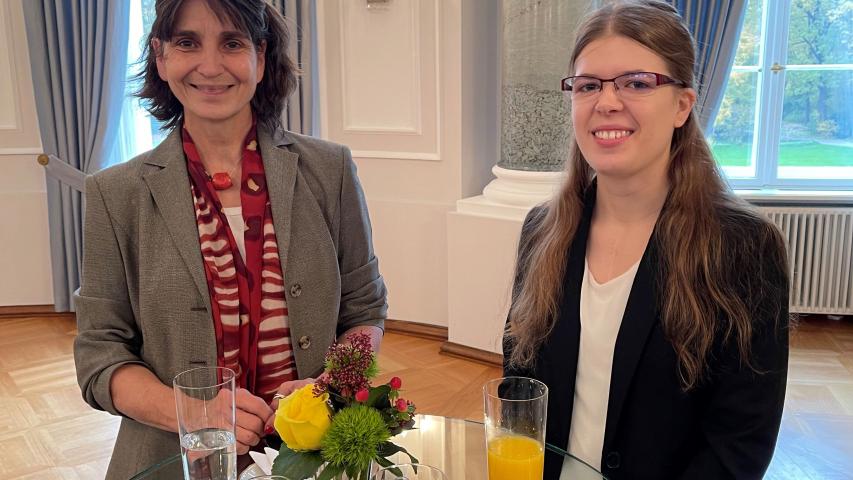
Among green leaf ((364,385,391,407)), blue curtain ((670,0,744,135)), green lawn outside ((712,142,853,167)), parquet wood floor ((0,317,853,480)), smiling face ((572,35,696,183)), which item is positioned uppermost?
blue curtain ((670,0,744,135))

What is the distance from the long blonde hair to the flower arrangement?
27.5 inches

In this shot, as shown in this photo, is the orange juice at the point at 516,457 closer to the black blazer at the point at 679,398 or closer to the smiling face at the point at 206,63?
the black blazer at the point at 679,398

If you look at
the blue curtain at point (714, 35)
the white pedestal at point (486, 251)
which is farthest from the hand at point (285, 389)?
the blue curtain at point (714, 35)

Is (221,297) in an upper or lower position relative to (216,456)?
upper

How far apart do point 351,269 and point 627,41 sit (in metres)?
0.82

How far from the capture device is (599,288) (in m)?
1.67

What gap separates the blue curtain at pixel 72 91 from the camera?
4.80 m

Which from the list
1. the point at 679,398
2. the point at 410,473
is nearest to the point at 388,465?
the point at 410,473

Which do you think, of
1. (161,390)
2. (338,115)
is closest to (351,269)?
(161,390)

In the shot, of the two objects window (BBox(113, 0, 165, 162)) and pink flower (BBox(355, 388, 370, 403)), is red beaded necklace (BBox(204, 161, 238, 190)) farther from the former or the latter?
window (BBox(113, 0, 165, 162))

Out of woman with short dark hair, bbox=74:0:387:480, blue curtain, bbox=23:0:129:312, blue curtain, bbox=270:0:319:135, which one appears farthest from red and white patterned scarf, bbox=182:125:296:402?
blue curtain, bbox=23:0:129:312

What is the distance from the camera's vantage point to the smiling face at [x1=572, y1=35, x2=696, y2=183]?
153 cm

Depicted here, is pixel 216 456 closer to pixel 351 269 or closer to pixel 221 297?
pixel 221 297

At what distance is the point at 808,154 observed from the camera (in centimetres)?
488
